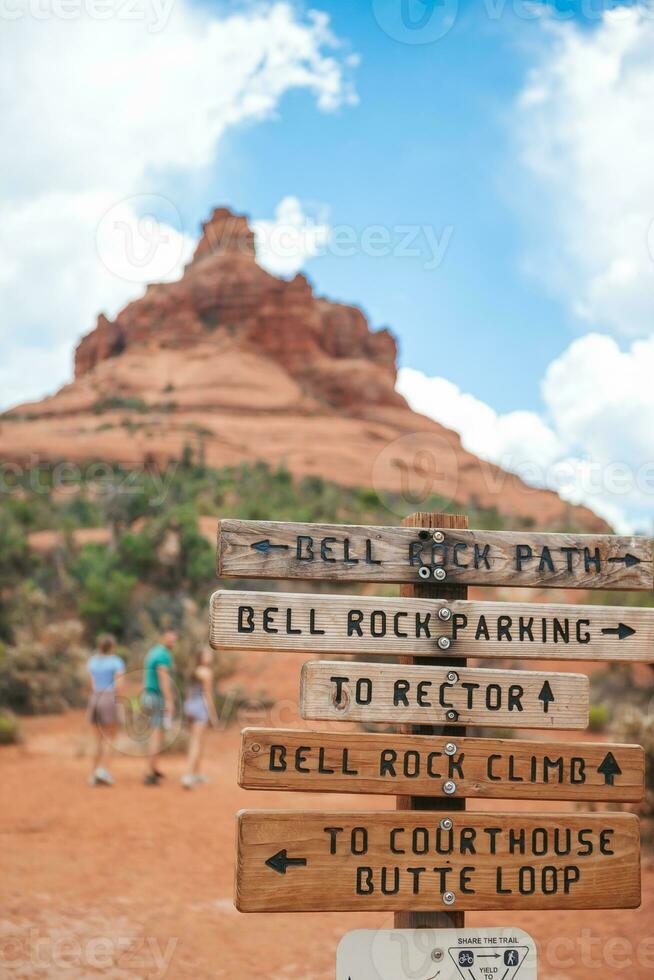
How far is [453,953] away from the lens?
2684mm

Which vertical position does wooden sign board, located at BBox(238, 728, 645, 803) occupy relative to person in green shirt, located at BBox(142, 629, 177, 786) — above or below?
above

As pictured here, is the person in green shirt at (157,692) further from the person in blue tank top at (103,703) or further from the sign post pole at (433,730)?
the sign post pole at (433,730)

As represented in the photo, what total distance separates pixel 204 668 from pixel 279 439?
41.1 m

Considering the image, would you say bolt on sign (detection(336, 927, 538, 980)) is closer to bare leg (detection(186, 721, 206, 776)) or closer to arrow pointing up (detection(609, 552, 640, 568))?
arrow pointing up (detection(609, 552, 640, 568))

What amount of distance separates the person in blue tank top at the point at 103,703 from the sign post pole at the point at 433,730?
5.94m

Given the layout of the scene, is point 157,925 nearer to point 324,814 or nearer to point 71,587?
point 324,814

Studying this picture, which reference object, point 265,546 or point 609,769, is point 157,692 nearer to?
point 265,546

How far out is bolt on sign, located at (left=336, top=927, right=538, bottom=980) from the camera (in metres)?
2.64

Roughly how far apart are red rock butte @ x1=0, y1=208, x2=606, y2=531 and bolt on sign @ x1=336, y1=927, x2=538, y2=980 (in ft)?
112

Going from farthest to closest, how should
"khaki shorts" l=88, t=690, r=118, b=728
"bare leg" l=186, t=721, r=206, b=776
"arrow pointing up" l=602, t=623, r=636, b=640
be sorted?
"bare leg" l=186, t=721, r=206, b=776, "khaki shorts" l=88, t=690, r=118, b=728, "arrow pointing up" l=602, t=623, r=636, b=640

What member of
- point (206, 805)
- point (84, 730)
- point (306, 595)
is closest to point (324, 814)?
point (306, 595)

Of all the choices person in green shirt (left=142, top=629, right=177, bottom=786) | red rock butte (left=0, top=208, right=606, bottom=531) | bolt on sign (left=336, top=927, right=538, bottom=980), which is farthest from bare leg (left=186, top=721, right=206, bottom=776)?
red rock butte (left=0, top=208, right=606, bottom=531)

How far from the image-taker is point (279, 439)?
4941 centimetres

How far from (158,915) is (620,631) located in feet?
12.0
